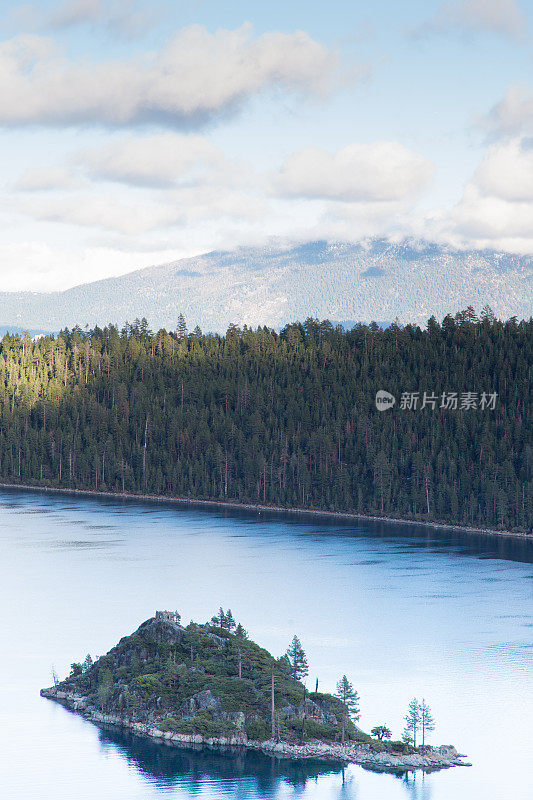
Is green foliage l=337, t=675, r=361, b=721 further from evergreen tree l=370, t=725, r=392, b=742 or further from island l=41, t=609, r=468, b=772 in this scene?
evergreen tree l=370, t=725, r=392, b=742

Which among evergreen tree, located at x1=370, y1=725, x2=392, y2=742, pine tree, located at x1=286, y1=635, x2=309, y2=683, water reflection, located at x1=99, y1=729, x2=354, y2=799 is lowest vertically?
water reflection, located at x1=99, y1=729, x2=354, y2=799

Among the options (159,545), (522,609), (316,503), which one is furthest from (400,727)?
(316,503)

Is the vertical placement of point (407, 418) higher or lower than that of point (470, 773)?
higher

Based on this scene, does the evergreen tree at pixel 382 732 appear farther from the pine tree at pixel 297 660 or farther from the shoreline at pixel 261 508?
the shoreline at pixel 261 508

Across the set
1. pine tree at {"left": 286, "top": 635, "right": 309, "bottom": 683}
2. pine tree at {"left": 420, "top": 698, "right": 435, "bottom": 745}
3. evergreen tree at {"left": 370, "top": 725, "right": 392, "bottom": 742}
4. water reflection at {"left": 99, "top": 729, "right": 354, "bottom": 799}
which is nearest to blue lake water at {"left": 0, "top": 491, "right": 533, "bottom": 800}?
water reflection at {"left": 99, "top": 729, "right": 354, "bottom": 799}

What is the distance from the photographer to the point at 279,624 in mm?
82938

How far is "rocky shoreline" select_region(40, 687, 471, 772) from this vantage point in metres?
53.7

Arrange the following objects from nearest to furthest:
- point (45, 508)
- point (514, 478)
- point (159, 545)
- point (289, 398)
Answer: point (159, 545) < point (514, 478) < point (45, 508) < point (289, 398)

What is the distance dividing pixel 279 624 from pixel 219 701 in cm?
2536

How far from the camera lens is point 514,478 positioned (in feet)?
453

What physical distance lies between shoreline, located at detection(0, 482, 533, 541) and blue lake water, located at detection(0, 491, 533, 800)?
15.7 ft

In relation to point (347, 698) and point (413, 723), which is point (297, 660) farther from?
point (413, 723)

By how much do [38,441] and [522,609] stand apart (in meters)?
118

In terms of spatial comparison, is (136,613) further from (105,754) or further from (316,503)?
(316,503)
